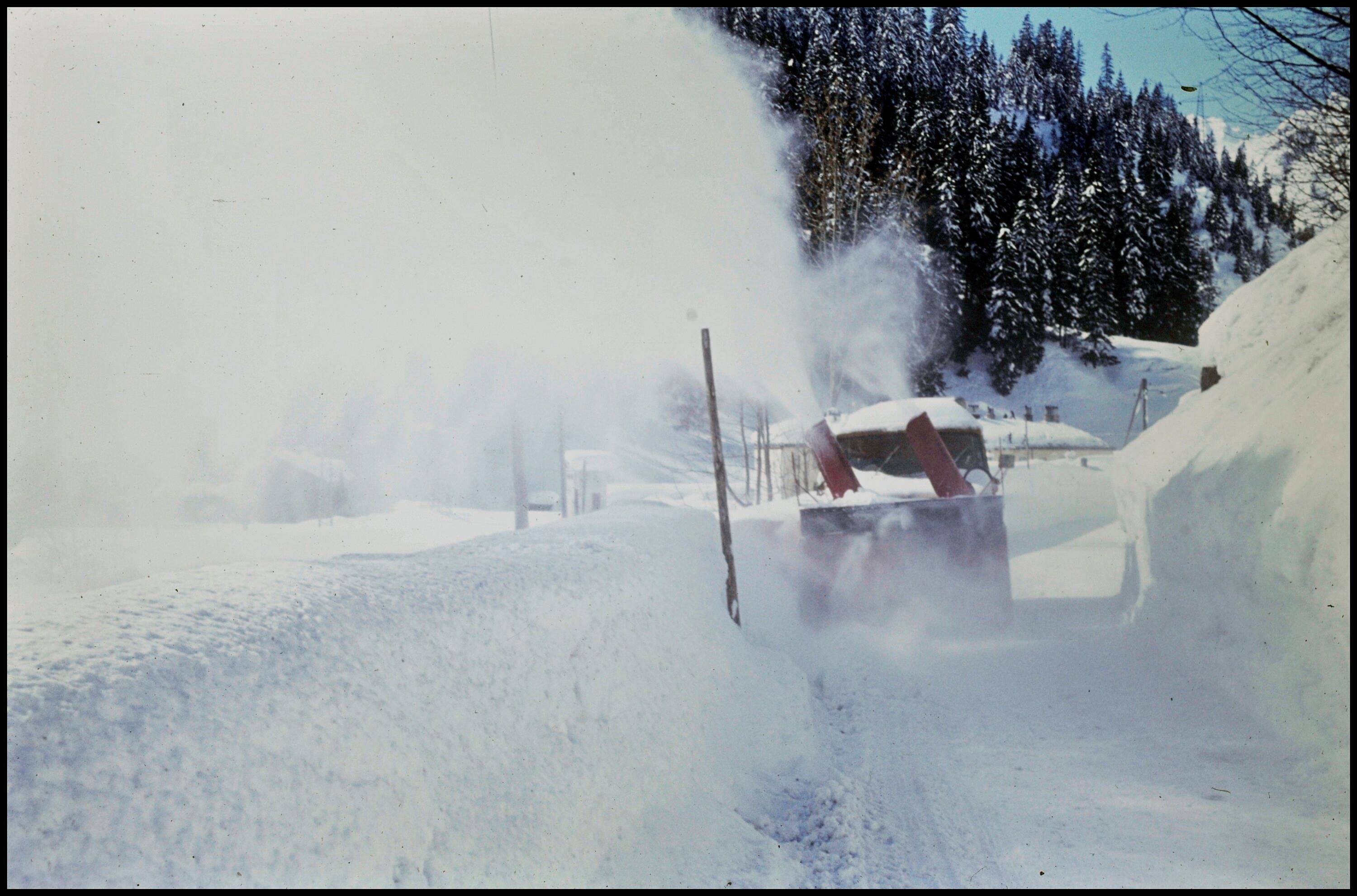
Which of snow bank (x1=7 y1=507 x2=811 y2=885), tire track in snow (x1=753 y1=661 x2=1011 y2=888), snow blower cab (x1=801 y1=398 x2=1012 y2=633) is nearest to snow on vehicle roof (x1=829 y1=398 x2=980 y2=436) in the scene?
snow blower cab (x1=801 y1=398 x2=1012 y2=633)

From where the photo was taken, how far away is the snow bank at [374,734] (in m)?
1.58

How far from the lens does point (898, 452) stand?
900cm

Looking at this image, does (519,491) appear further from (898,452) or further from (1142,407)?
(1142,407)

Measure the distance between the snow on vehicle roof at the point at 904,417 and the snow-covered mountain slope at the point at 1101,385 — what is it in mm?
2799

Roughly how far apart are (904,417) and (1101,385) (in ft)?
28.1

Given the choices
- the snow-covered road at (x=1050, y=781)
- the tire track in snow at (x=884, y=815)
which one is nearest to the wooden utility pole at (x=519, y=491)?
the snow-covered road at (x=1050, y=781)

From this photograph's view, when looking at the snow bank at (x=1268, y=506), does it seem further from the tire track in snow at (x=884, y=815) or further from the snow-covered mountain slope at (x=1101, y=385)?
the tire track in snow at (x=884, y=815)

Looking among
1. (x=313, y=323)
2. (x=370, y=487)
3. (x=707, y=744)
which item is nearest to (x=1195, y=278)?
(x=707, y=744)

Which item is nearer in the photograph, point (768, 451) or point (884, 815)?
point (884, 815)

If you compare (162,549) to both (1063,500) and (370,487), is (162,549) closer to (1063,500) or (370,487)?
(370,487)

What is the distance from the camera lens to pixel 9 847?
1.40 meters

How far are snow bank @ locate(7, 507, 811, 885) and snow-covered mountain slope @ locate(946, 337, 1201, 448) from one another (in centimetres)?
843

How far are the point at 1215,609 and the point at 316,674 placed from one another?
267 inches

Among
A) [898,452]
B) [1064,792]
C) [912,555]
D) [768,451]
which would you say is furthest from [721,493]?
[768,451]
